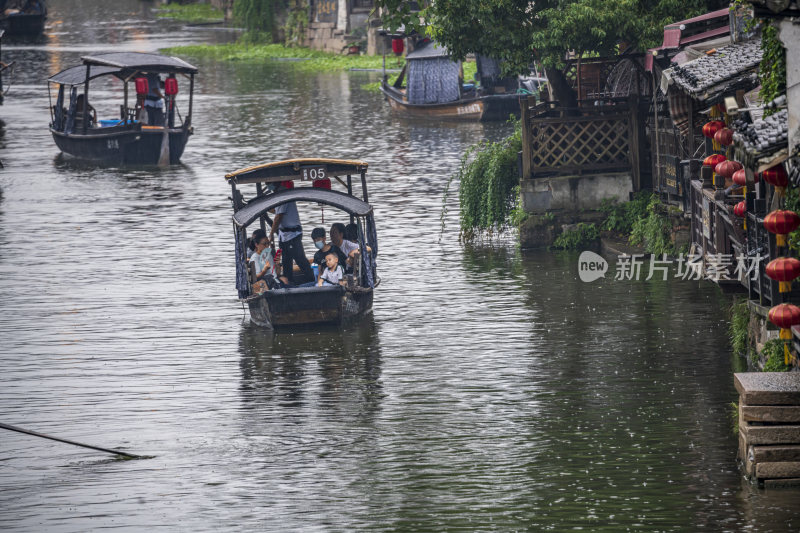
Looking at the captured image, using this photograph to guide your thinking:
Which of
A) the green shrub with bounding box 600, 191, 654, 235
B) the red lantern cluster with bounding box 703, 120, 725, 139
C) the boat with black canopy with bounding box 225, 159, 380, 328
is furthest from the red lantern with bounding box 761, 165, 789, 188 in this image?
the green shrub with bounding box 600, 191, 654, 235

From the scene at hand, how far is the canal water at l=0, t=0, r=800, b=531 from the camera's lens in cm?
1386

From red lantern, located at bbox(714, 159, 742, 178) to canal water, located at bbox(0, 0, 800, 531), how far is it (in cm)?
275

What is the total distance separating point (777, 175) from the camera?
13656 millimetres

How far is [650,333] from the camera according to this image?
20609 millimetres

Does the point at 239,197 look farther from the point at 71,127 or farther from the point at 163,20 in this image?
the point at 163,20

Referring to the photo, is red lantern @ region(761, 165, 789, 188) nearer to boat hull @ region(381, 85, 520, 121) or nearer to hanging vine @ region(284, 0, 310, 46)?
boat hull @ region(381, 85, 520, 121)

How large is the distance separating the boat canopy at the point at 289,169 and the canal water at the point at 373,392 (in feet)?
8.19

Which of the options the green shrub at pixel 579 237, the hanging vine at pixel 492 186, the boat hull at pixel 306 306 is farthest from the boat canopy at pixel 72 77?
the boat hull at pixel 306 306

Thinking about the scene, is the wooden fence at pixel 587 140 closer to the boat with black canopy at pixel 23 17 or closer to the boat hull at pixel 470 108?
the boat hull at pixel 470 108

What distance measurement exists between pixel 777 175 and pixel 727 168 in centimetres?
417

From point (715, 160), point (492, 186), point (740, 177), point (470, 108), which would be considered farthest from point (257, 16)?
point (740, 177)

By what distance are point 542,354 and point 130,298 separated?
8441 mm

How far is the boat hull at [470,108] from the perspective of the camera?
4775 cm

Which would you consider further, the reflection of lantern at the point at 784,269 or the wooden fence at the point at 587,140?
the wooden fence at the point at 587,140
